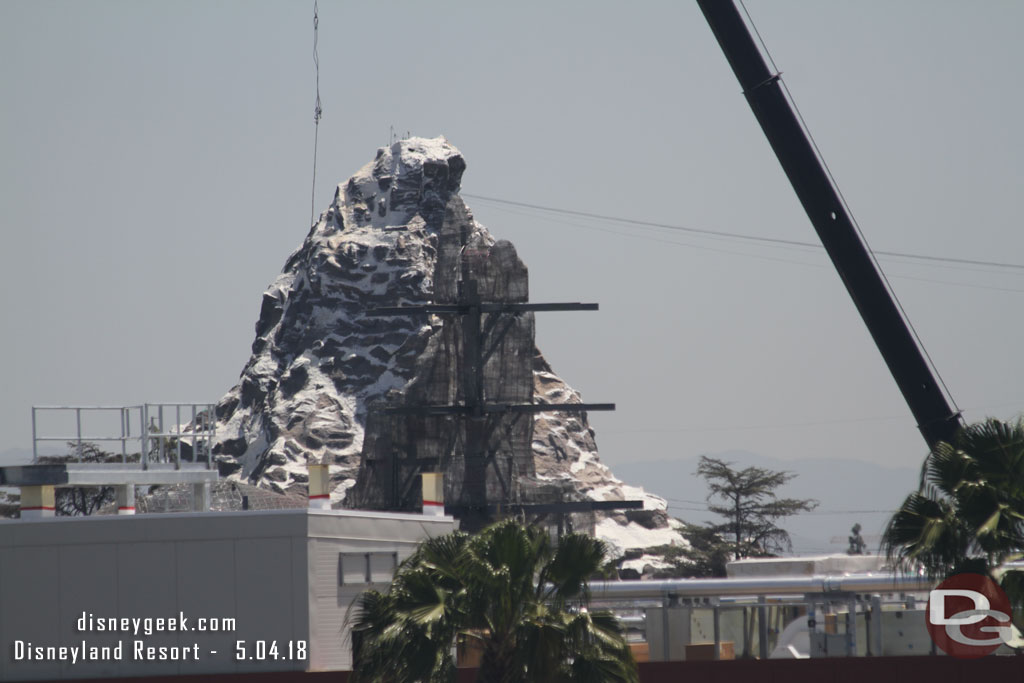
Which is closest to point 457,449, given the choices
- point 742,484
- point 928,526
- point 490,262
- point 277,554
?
point 490,262

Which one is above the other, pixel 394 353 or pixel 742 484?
pixel 394 353

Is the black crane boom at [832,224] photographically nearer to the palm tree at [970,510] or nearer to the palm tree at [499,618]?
the palm tree at [970,510]

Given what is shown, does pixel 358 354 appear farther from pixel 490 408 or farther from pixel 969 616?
pixel 969 616

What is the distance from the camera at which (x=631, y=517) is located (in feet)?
479

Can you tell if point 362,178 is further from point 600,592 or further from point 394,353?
point 600,592

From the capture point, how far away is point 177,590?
28.3 m

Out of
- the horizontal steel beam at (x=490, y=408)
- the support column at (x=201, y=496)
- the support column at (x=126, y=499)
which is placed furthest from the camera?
the horizontal steel beam at (x=490, y=408)

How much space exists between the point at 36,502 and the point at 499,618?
14211 millimetres

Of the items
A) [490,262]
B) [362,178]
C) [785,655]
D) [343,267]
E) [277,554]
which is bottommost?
[785,655]

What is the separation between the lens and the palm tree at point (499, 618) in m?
20.7

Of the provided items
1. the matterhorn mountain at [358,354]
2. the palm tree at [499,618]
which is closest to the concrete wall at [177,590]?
the palm tree at [499,618]

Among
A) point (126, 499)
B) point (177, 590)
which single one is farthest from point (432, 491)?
point (177, 590)

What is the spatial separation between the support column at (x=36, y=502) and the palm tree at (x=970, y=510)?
1806 centimetres

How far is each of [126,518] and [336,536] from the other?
13.6 feet
